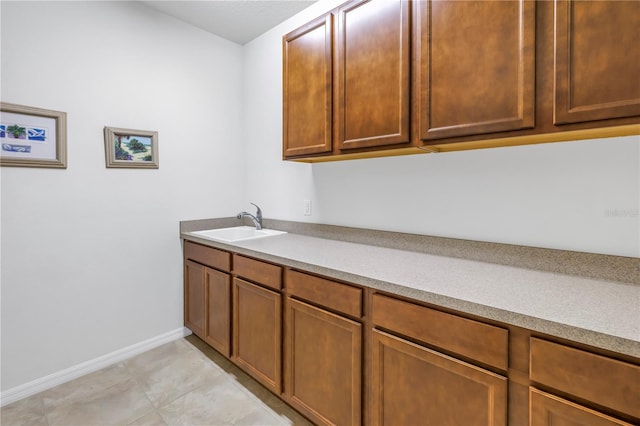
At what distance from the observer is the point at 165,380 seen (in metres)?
2.02

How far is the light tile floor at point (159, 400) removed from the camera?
5.51 feet

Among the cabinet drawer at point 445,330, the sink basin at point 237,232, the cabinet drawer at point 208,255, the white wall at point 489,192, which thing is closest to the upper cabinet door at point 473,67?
the white wall at point 489,192

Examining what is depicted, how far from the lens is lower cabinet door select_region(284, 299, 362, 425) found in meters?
1.35

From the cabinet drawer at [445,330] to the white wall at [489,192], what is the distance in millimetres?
655

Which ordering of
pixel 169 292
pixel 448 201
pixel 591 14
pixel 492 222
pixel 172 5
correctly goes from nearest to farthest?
pixel 591 14
pixel 492 222
pixel 448 201
pixel 172 5
pixel 169 292

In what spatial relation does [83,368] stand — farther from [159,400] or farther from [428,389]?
[428,389]

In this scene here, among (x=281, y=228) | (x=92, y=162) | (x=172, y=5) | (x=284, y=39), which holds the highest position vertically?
(x=172, y=5)

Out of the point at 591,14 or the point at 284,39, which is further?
the point at 284,39

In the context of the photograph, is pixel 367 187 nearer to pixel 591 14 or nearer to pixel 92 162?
pixel 591 14

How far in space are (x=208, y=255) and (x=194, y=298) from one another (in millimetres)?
462

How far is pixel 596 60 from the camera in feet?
3.31

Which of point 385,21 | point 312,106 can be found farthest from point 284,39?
point 385,21

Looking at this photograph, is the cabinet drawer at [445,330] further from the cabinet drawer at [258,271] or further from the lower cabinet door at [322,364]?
the cabinet drawer at [258,271]

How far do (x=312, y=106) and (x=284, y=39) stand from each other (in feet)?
1.79
